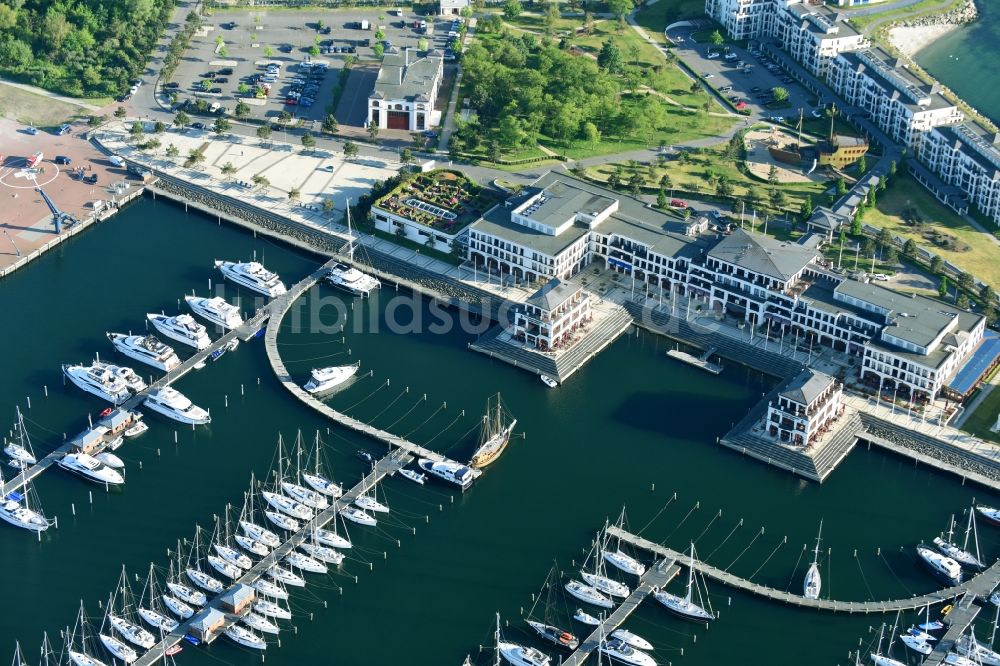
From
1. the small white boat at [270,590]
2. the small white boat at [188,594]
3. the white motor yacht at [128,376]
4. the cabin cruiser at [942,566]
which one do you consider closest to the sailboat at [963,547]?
the cabin cruiser at [942,566]

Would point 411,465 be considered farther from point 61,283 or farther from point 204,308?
point 61,283

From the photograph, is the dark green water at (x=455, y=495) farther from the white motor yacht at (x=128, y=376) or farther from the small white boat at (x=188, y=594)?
the small white boat at (x=188, y=594)

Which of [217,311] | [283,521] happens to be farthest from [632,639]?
[217,311]

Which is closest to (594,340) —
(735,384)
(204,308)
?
(735,384)

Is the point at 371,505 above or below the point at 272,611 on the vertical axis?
above

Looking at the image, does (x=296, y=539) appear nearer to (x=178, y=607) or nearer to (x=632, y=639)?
(x=178, y=607)
